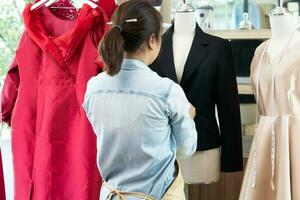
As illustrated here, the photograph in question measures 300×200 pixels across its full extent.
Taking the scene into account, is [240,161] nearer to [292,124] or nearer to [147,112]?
[292,124]

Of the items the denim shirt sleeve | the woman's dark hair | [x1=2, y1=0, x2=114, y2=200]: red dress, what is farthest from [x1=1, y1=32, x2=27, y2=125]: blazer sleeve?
the denim shirt sleeve

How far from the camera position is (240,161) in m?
1.48

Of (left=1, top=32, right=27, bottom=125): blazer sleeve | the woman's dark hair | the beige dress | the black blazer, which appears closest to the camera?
the woman's dark hair

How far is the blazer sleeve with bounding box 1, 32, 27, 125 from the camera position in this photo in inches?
61.6

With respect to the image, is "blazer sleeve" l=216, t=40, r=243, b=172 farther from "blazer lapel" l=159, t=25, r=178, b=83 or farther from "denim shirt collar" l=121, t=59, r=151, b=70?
"denim shirt collar" l=121, t=59, r=151, b=70

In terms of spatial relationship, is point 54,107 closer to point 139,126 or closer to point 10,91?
point 10,91

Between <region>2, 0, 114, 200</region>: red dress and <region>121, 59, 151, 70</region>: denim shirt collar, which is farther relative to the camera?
<region>2, 0, 114, 200</region>: red dress

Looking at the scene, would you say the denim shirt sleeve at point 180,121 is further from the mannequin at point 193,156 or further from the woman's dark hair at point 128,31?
the mannequin at point 193,156

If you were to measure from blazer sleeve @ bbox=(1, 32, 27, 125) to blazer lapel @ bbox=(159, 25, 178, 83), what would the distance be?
0.55 meters

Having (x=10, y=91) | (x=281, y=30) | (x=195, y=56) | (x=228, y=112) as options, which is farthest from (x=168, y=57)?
(x=10, y=91)

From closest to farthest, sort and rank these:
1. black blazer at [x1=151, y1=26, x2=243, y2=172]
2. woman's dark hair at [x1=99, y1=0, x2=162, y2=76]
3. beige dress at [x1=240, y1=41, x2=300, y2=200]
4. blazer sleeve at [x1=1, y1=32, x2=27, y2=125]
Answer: woman's dark hair at [x1=99, y1=0, x2=162, y2=76]
beige dress at [x1=240, y1=41, x2=300, y2=200]
black blazer at [x1=151, y1=26, x2=243, y2=172]
blazer sleeve at [x1=1, y1=32, x2=27, y2=125]

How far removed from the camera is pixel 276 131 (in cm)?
135

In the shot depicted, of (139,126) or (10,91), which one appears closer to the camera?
(139,126)

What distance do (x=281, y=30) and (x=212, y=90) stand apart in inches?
12.0
